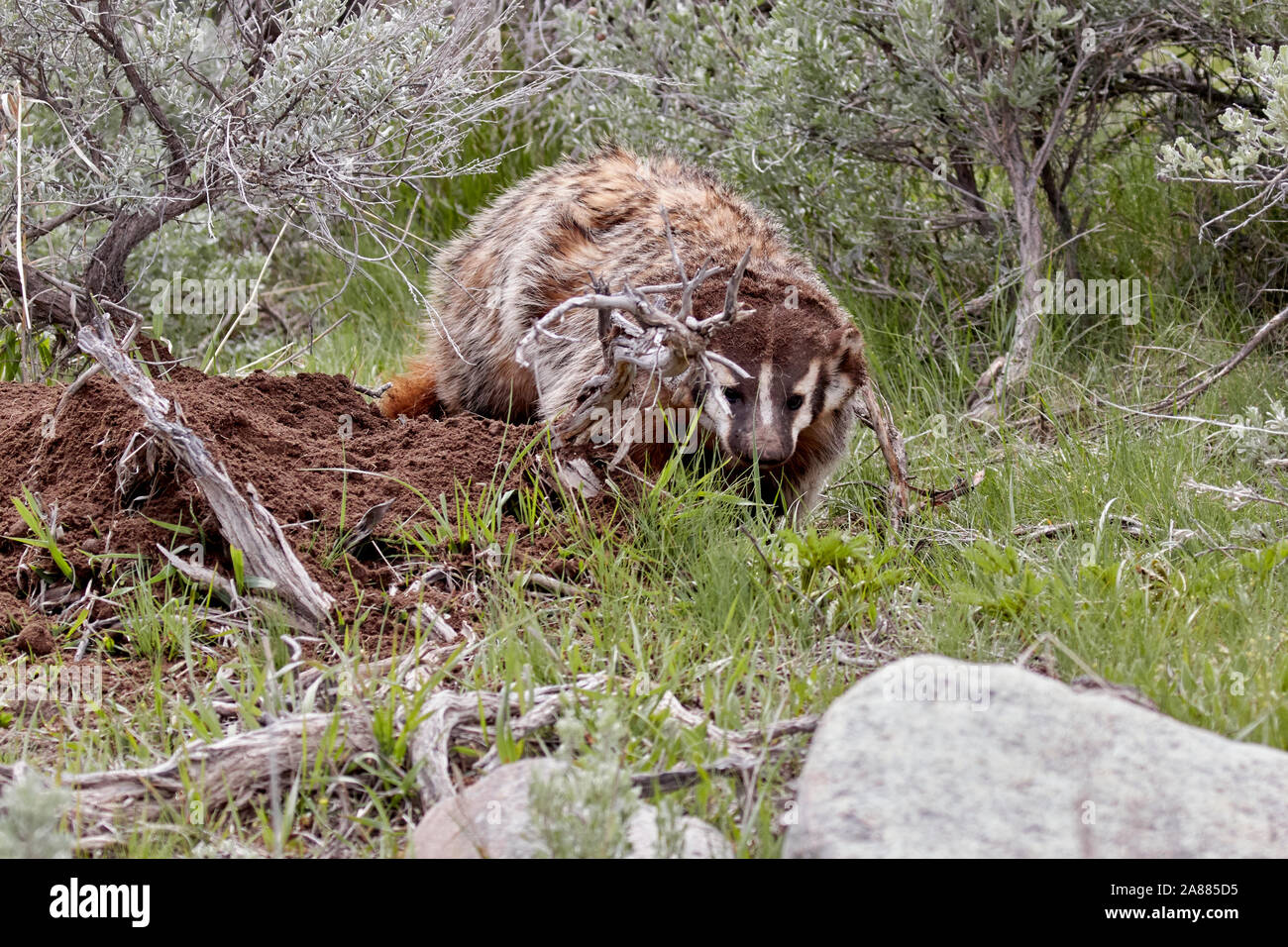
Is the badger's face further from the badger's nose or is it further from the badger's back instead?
the badger's back

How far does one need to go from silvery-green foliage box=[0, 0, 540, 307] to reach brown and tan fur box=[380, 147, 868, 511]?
0.47m

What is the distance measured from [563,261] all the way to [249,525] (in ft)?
5.26

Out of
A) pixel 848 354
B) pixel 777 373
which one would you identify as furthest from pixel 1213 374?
pixel 777 373

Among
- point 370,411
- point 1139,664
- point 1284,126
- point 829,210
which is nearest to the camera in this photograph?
point 1139,664

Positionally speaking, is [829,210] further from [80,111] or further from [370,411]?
[80,111]

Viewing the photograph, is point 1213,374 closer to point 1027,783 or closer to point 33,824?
point 1027,783

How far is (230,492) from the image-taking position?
9.16ft

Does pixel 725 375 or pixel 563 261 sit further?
pixel 563 261

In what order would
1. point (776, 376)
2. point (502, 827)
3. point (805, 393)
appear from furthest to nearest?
point (805, 393) → point (776, 376) → point (502, 827)

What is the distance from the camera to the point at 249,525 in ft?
9.21

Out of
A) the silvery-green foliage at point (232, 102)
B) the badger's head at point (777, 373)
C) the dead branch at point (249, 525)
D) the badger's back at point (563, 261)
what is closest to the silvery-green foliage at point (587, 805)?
the dead branch at point (249, 525)

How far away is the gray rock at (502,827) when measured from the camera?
6.27 feet

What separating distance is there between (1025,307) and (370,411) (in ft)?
7.91
